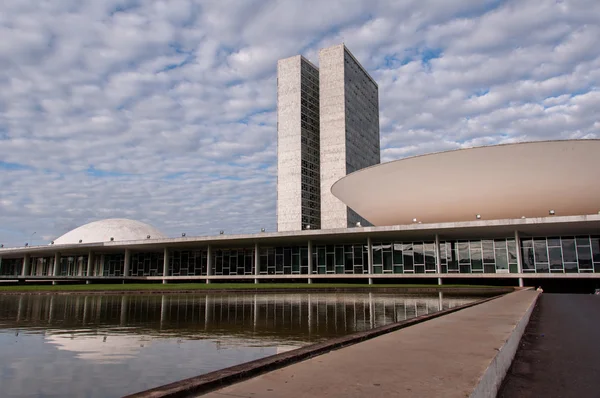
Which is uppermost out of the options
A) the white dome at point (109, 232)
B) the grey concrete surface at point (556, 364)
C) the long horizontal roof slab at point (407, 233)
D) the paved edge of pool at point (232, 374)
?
the white dome at point (109, 232)

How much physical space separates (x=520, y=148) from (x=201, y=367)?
27020 millimetres

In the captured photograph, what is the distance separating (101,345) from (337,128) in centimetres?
8849

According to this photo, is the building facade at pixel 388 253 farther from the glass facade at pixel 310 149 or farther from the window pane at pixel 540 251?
the glass facade at pixel 310 149

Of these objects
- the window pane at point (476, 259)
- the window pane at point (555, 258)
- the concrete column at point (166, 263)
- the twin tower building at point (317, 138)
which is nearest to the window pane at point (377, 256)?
the window pane at point (476, 259)

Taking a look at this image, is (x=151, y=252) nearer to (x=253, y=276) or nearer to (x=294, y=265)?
(x=253, y=276)

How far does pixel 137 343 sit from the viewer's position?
781 centimetres

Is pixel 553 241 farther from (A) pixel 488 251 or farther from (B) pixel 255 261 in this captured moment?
(B) pixel 255 261

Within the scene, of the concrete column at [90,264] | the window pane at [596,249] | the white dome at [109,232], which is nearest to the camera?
the window pane at [596,249]

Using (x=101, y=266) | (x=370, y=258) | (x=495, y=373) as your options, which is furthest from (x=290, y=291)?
(x=101, y=266)

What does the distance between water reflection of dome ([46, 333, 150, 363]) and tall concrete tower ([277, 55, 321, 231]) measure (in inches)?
3273

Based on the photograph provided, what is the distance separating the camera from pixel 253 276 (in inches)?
1687

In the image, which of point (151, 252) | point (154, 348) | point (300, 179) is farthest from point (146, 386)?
point (300, 179)

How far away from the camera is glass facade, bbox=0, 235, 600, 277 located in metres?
32.0

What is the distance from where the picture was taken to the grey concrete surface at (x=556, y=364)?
4.70 metres
